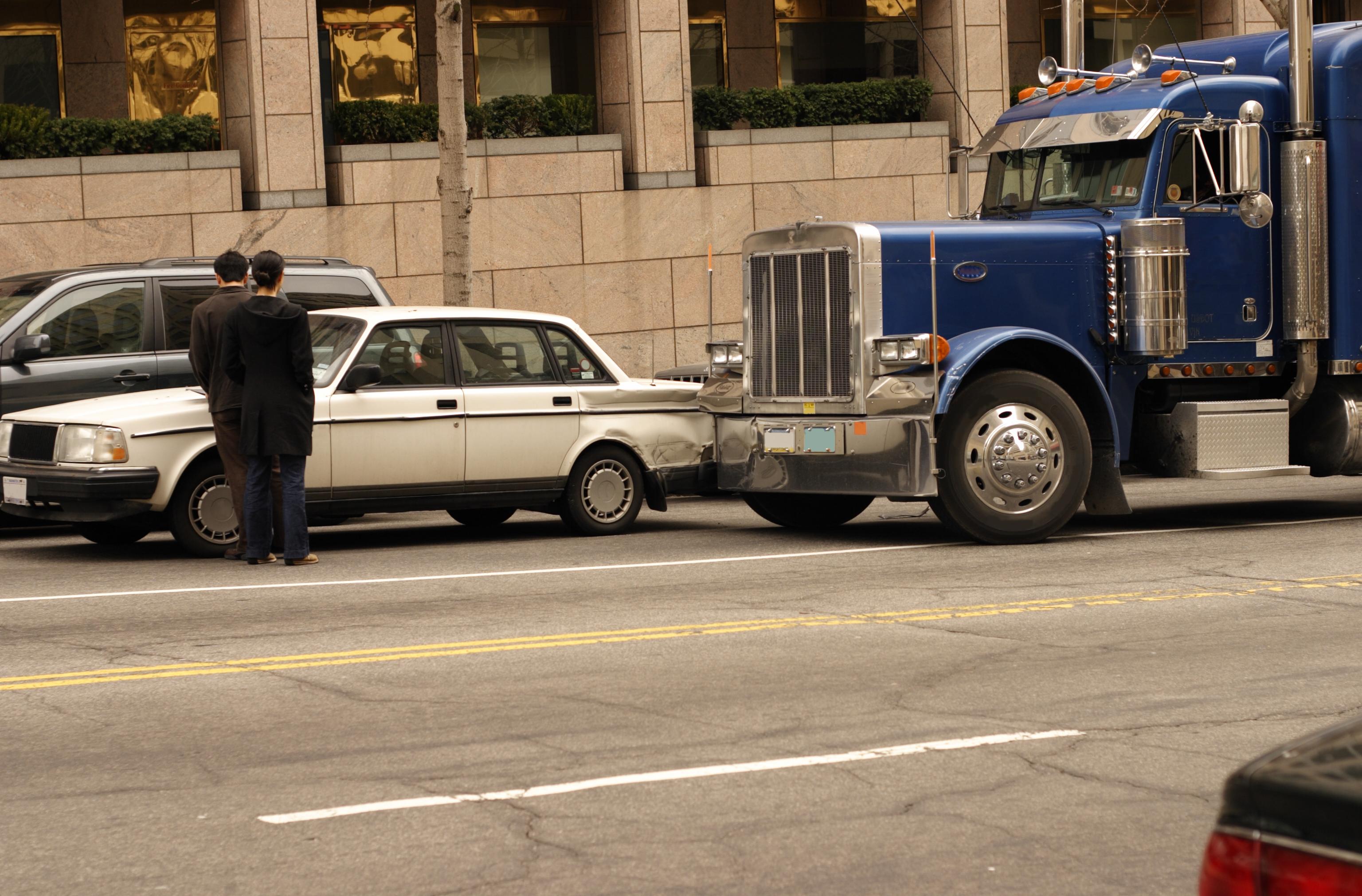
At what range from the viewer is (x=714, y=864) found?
4996 millimetres

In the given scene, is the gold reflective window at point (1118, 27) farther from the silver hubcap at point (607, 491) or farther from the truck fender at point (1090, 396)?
the silver hubcap at point (607, 491)

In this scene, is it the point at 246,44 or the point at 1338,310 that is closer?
the point at 1338,310

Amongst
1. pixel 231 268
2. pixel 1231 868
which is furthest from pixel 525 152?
pixel 1231 868

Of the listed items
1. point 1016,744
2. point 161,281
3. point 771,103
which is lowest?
point 1016,744

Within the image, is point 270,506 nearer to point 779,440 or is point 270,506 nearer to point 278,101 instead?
point 779,440

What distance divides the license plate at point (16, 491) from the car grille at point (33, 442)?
160 millimetres

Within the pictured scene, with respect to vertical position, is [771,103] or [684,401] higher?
[771,103]

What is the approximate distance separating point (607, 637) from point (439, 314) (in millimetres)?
4608

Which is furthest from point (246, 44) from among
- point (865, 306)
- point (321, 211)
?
point (865, 306)

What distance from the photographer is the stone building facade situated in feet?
74.7

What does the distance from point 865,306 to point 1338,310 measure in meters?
3.74

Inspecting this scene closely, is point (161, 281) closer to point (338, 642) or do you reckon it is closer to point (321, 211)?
point (338, 642)

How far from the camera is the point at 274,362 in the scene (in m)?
11.4

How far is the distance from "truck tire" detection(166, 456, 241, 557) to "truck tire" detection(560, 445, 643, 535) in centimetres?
239
